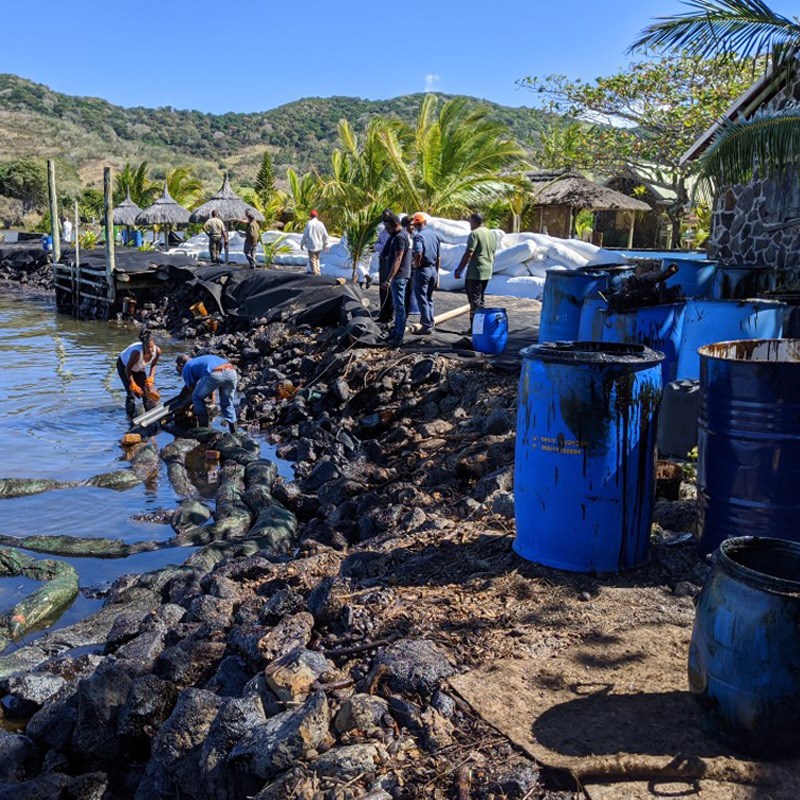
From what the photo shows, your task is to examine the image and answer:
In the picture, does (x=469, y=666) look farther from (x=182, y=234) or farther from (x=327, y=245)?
(x=182, y=234)

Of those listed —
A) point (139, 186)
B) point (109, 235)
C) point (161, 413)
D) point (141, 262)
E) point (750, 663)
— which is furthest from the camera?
point (139, 186)

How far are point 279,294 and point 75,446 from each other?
26.7ft

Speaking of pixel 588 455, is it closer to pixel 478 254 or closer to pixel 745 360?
pixel 745 360

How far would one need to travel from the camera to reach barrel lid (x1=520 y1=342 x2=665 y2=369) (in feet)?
14.7

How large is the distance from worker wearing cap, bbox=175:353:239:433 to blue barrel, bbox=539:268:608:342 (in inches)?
170

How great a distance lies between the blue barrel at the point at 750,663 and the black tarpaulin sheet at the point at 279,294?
12.6 metres

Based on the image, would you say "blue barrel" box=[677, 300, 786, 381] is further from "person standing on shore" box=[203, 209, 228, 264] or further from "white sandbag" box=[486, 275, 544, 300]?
"person standing on shore" box=[203, 209, 228, 264]

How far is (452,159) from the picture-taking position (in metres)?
21.1

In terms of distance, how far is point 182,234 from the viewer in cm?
3866

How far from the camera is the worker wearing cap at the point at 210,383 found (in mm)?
11172

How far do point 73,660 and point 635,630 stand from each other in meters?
3.74

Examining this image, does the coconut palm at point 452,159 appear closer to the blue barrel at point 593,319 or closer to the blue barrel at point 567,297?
the blue barrel at point 567,297

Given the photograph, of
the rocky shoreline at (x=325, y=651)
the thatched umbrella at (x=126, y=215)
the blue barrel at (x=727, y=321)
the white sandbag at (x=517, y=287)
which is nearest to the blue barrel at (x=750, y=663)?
the rocky shoreline at (x=325, y=651)

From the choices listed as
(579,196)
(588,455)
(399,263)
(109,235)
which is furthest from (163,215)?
(588,455)
